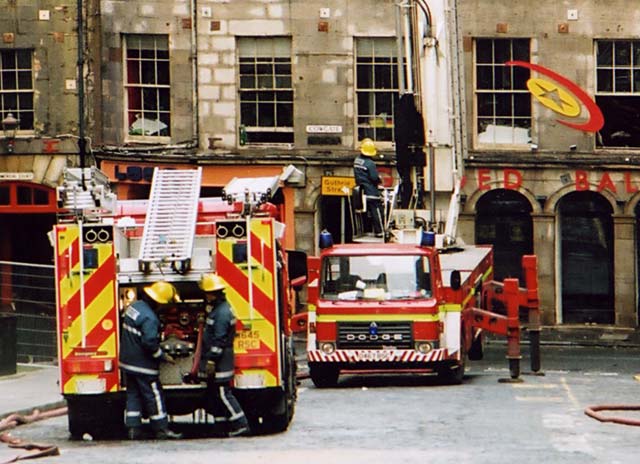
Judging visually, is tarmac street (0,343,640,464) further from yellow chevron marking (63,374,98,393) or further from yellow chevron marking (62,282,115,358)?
yellow chevron marking (62,282,115,358)

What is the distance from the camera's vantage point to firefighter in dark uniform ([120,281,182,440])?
18.6m

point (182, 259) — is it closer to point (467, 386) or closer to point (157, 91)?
point (467, 386)

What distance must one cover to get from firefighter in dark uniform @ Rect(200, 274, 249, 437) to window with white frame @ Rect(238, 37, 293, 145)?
22.8 meters

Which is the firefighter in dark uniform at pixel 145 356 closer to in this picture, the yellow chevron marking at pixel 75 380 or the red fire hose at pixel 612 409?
the yellow chevron marking at pixel 75 380

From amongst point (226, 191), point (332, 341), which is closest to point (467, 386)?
point (332, 341)

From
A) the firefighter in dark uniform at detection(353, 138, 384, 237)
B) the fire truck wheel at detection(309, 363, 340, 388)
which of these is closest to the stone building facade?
the firefighter in dark uniform at detection(353, 138, 384, 237)

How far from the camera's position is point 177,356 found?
19.2m

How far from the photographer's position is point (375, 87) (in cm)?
4153

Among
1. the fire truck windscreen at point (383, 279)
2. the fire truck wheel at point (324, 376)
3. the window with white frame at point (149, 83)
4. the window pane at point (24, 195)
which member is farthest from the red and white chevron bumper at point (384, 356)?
the window with white frame at point (149, 83)

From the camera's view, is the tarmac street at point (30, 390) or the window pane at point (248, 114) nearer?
the tarmac street at point (30, 390)

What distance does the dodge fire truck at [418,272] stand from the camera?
85.5 feet

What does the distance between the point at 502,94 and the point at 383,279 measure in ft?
50.9

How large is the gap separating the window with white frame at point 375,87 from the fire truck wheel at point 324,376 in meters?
15.1

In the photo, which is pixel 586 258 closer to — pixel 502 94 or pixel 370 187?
pixel 502 94
